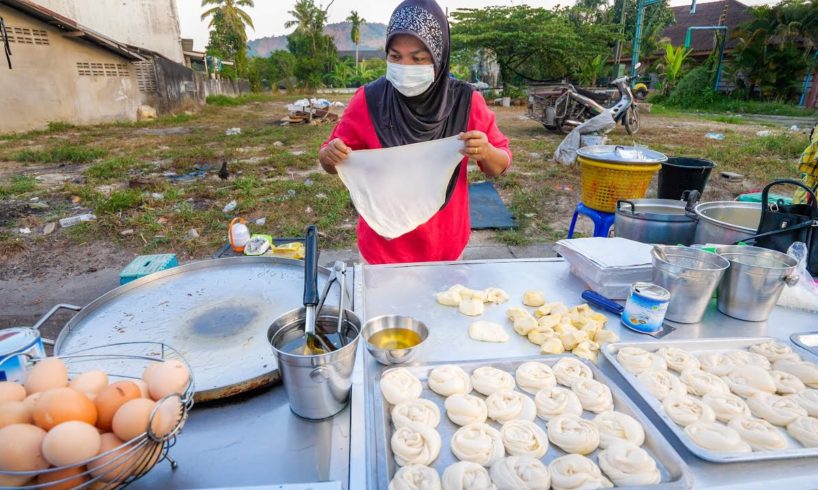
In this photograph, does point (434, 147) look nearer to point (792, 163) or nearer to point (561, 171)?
point (561, 171)

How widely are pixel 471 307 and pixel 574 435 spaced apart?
0.68 m

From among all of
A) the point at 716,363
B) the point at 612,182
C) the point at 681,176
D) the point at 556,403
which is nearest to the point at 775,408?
the point at 716,363

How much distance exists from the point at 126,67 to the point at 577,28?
20.2m

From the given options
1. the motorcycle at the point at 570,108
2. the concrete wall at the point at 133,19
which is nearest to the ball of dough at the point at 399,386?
the motorcycle at the point at 570,108

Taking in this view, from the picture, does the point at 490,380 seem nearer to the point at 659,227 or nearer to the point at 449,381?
the point at 449,381

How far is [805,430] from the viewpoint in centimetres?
117

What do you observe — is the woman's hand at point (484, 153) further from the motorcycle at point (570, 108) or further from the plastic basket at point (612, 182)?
the motorcycle at point (570, 108)

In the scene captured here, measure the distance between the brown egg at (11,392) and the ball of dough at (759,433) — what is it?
1729 mm

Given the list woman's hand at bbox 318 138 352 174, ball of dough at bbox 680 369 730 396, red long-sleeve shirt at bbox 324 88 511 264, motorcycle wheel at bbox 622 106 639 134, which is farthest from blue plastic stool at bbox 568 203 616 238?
motorcycle wheel at bbox 622 106 639 134

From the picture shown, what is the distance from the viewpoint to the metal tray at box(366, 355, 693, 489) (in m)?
1.01

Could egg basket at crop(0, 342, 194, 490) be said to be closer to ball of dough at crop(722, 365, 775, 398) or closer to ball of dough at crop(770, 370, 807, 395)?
ball of dough at crop(722, 365, 775, 398)

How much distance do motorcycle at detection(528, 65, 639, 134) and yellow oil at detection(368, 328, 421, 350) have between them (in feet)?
38.4

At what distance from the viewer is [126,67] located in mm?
16609

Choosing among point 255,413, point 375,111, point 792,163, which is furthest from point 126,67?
point 792,163
